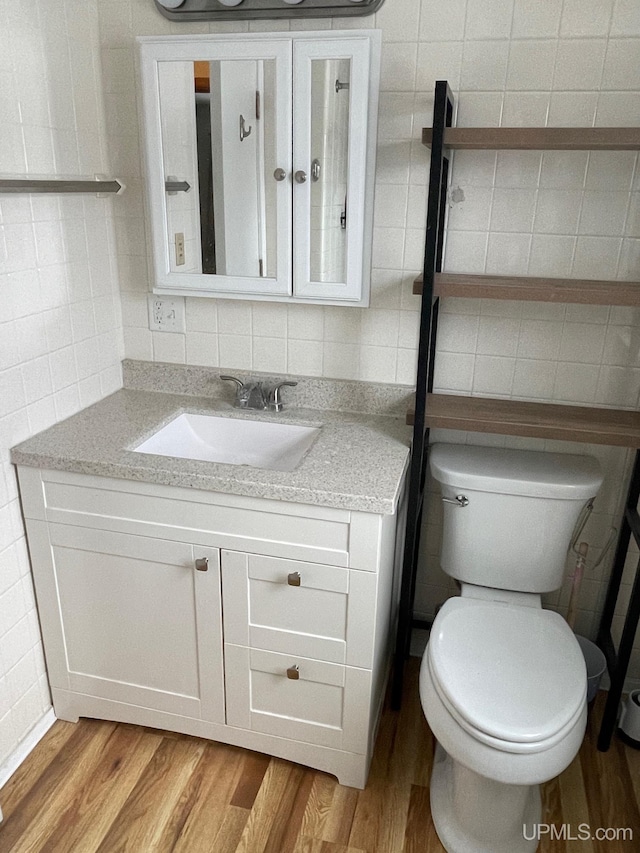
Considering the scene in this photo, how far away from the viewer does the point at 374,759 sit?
5.94ft

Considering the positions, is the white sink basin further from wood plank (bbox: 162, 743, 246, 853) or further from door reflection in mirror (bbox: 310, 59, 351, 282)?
wood plank (bbox: 162, 743, 246, 853)

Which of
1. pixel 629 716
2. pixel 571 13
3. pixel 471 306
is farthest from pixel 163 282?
pixel 629 716

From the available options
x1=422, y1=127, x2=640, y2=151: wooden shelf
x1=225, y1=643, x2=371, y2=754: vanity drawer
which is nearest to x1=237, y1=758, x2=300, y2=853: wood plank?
x1=225, y1=643, x2=371, y2=754: vanity drawer

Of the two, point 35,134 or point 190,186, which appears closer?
point 35,134

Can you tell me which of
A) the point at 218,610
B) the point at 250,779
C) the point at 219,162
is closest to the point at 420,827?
the point at 250,779

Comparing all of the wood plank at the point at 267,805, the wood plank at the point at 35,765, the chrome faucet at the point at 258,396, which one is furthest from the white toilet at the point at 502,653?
the wood plank at the point at 35,765

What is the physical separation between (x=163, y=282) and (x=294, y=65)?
663 mm

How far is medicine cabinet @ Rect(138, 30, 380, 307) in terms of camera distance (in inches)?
65.4

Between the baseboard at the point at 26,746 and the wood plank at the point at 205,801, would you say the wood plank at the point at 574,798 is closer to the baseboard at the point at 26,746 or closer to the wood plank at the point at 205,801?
the wood plank at the point at 205,801

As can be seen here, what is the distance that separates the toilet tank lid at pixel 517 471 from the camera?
168 centimetres

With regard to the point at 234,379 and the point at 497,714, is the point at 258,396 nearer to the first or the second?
the point at 234,379

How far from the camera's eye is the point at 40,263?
1.69 metres

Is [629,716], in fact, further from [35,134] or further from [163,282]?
[35,134]

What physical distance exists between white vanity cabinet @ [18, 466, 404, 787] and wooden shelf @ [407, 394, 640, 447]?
0.31m
